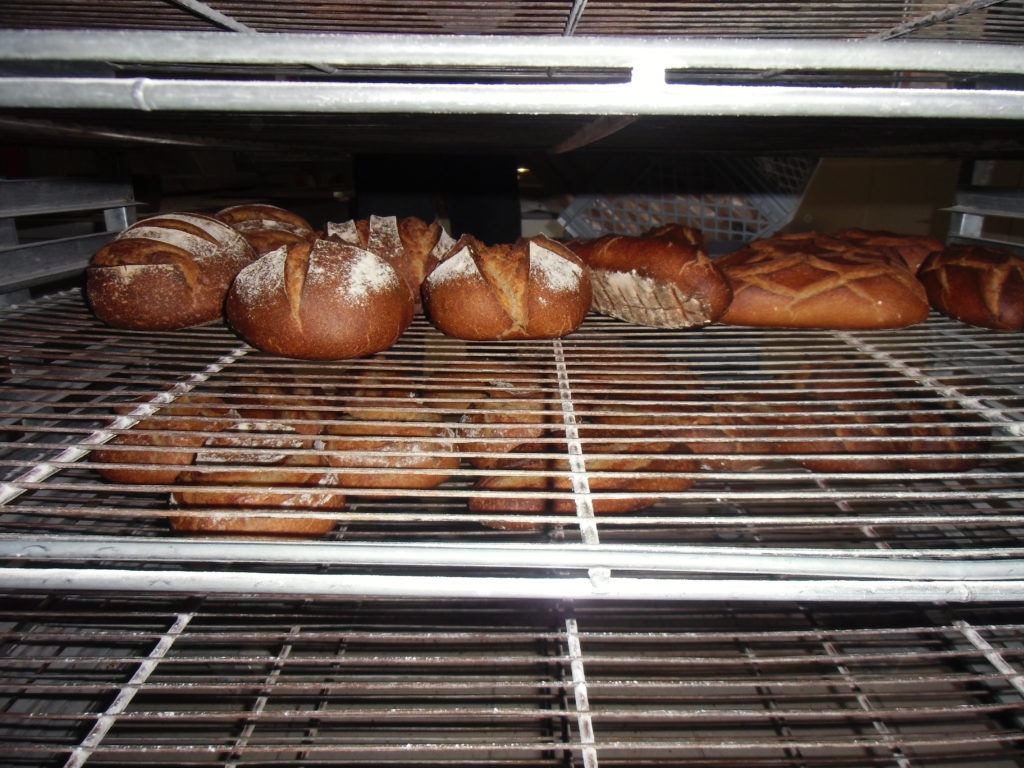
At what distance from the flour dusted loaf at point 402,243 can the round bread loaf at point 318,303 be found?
0.23m

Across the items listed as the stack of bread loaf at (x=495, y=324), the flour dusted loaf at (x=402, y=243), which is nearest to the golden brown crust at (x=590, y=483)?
the stack of bread loaf at (x=495, y=324)

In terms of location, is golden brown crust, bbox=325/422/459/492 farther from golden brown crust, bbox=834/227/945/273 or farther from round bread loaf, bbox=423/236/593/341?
golden brown crust, bbox=834/227/945/273

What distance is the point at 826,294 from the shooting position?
4.03 feet

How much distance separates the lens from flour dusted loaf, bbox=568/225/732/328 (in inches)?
47.3

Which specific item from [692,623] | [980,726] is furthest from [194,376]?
[980,726]

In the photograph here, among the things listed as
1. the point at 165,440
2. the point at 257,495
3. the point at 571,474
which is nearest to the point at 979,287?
the point at 571,474

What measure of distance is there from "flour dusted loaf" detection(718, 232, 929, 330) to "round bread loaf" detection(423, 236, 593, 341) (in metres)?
0.38

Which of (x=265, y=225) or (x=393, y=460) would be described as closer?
(x=393, y=460)

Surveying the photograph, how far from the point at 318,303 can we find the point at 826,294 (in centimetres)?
102

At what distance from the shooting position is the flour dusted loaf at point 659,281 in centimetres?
120

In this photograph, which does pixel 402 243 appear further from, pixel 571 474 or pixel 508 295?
pixel 571 474

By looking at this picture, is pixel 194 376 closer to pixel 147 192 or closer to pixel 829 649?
pixel 829 649

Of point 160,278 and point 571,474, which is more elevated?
point 160,278

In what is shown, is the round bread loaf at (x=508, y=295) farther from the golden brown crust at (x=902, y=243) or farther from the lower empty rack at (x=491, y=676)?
the golden brown crust at (x=902, y=243)
